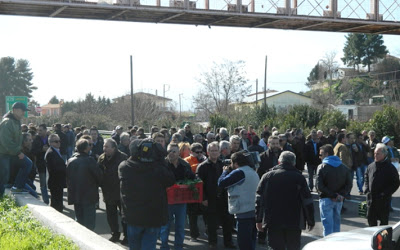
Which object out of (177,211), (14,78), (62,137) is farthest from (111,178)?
(14,78)

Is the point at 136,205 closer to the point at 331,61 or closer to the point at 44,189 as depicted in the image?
the point at 44,189

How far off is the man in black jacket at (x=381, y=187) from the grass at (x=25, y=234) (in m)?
5.20

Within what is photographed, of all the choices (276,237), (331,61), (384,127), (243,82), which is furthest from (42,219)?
(331,61)

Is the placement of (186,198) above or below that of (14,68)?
below

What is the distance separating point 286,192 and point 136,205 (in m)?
1.94

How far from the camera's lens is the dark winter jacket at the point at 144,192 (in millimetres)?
6520

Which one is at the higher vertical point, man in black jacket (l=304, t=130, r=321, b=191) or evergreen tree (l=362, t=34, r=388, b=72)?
evergreen tree (l=362, t=34, r=388, b=72)

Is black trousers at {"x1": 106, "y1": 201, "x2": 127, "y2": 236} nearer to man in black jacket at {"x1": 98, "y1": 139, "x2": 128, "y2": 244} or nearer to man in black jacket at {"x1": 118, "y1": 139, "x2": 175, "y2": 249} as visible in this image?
man in black jacket at {"x1": 98, "y1": 139, "x2": 128, "y2": 244}

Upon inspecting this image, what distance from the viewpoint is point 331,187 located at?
344 inches

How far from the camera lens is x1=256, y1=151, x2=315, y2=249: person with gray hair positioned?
6.85m

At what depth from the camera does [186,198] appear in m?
8.70

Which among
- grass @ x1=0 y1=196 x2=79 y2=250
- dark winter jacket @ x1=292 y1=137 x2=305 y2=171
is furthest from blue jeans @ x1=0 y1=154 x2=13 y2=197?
dark winter jacket @ x1=292 y1=137 x2=305 y2=171

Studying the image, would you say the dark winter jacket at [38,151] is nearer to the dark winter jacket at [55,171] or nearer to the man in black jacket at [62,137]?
the dark winter jacket at [55,171]

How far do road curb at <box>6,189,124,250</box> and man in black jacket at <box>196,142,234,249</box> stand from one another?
8.00 ft
